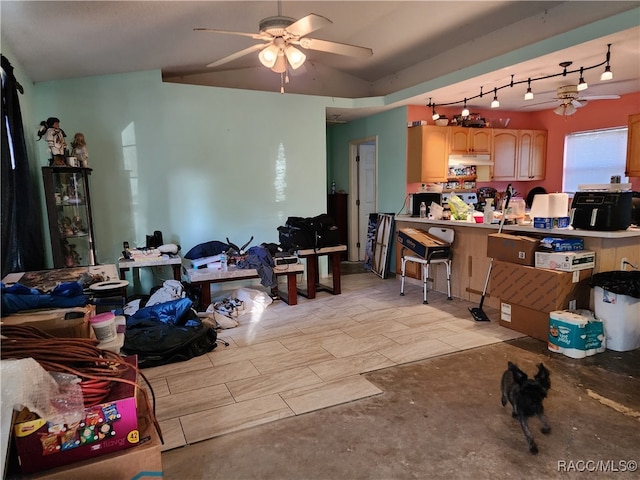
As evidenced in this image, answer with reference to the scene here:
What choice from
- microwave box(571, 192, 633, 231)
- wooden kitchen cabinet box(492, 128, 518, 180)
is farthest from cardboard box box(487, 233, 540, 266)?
wooden kitchen cabinet box(492, 128, 518, 180)

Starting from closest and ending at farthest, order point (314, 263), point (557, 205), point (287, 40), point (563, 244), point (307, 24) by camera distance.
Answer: point (307, 24), point (287, 40), point (563, 244), point (557, 205), point (314, 263)

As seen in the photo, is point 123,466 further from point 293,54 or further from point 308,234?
point 308,234

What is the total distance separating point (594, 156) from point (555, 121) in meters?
0.95

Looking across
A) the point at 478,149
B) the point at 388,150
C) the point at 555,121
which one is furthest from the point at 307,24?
the point at 555,121

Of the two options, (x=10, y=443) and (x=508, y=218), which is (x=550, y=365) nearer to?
(x=508, y=218)

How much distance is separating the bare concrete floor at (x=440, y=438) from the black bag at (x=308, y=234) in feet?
7.28

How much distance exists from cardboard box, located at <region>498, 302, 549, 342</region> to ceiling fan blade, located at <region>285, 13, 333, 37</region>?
9.91 feet

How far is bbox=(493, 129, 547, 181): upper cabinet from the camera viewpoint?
6.63 meters

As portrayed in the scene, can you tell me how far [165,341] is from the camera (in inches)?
131

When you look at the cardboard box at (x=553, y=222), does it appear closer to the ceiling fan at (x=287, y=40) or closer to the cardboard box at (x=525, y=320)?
the cardboard box at (x=525, y=320)

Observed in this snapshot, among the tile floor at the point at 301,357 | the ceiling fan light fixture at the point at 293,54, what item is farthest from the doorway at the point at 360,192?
the ceiling fan light fixture at the point at 293,54

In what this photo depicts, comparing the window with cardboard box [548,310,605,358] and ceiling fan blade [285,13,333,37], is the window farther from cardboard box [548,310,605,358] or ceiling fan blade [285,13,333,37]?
ceiling fan blade [285,13,333,37]

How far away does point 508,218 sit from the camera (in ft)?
14.1

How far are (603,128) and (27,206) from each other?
762 cm
